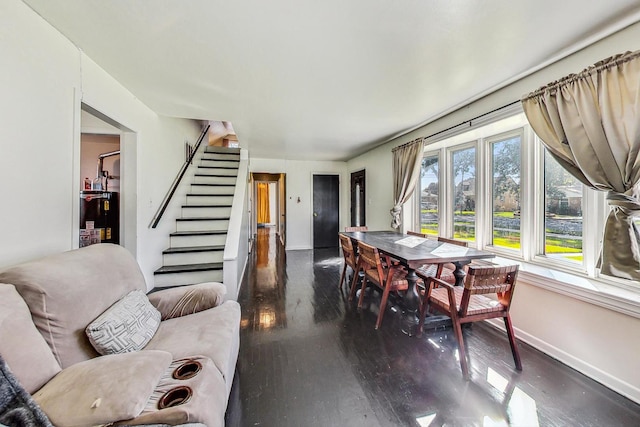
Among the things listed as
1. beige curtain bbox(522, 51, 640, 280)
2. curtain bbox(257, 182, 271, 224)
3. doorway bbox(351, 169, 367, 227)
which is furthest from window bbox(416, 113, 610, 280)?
curtain bbox(257, 182, 271, 224)

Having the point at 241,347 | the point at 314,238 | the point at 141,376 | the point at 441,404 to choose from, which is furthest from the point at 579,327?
the point at 314,238

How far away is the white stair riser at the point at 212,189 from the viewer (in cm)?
425

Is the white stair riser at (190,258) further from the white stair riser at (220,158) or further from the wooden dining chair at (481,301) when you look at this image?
the wooden dining chair at (481,301)

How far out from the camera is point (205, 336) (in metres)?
1.41

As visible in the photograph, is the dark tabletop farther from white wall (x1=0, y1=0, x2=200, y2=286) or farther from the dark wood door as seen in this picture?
the dark wood door

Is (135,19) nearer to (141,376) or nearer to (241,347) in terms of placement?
(141,376)

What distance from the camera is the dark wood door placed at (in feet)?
21.3

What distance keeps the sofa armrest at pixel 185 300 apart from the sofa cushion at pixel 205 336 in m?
0.06

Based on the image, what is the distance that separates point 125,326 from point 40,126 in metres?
1.36

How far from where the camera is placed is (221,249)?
3.27 metres

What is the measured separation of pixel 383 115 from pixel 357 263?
1945 millimetres

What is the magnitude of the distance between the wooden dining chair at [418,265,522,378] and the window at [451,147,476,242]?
4.54 ft

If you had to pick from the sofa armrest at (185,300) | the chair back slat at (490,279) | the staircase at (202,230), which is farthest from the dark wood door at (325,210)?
the chair back slat at (490,279)

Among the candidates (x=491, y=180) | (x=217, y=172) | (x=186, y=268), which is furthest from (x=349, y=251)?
(x=217, y=172)
